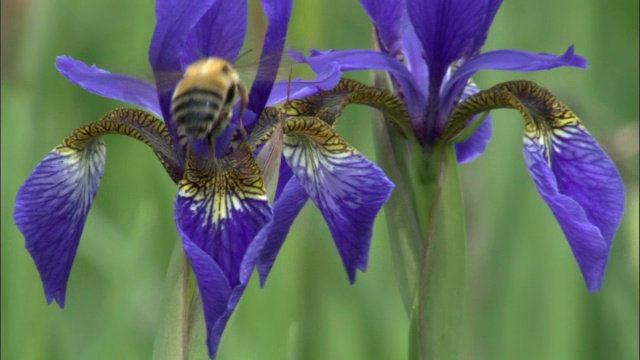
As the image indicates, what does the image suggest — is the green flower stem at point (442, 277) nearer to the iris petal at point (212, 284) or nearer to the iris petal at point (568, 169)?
the iris petal at point (568, 169)

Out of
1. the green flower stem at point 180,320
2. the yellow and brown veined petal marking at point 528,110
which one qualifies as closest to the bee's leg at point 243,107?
the green flower stem at point 180,320

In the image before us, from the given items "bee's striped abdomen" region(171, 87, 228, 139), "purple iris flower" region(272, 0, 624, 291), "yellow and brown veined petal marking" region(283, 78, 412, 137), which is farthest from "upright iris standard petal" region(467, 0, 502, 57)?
"bee's striped abdomen" region(171, 87, 228, 139)

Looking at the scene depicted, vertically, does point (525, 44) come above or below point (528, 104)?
above

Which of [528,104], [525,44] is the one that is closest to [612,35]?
[525,44]

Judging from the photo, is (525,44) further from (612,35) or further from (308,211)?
(308,211)

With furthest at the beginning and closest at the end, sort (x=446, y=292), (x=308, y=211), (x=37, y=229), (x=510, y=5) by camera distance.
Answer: (x=510, y=5), (x=308, y=211), (x=446, y=292), (x=37, y=229)

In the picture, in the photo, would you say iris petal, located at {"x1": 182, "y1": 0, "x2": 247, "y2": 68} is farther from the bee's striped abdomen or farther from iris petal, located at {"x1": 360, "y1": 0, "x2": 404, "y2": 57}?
iris petal, located at {"x1": 360, "y1": 0, "x2": 404, "y2": 57}

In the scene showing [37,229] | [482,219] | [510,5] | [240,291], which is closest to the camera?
[240,291]
